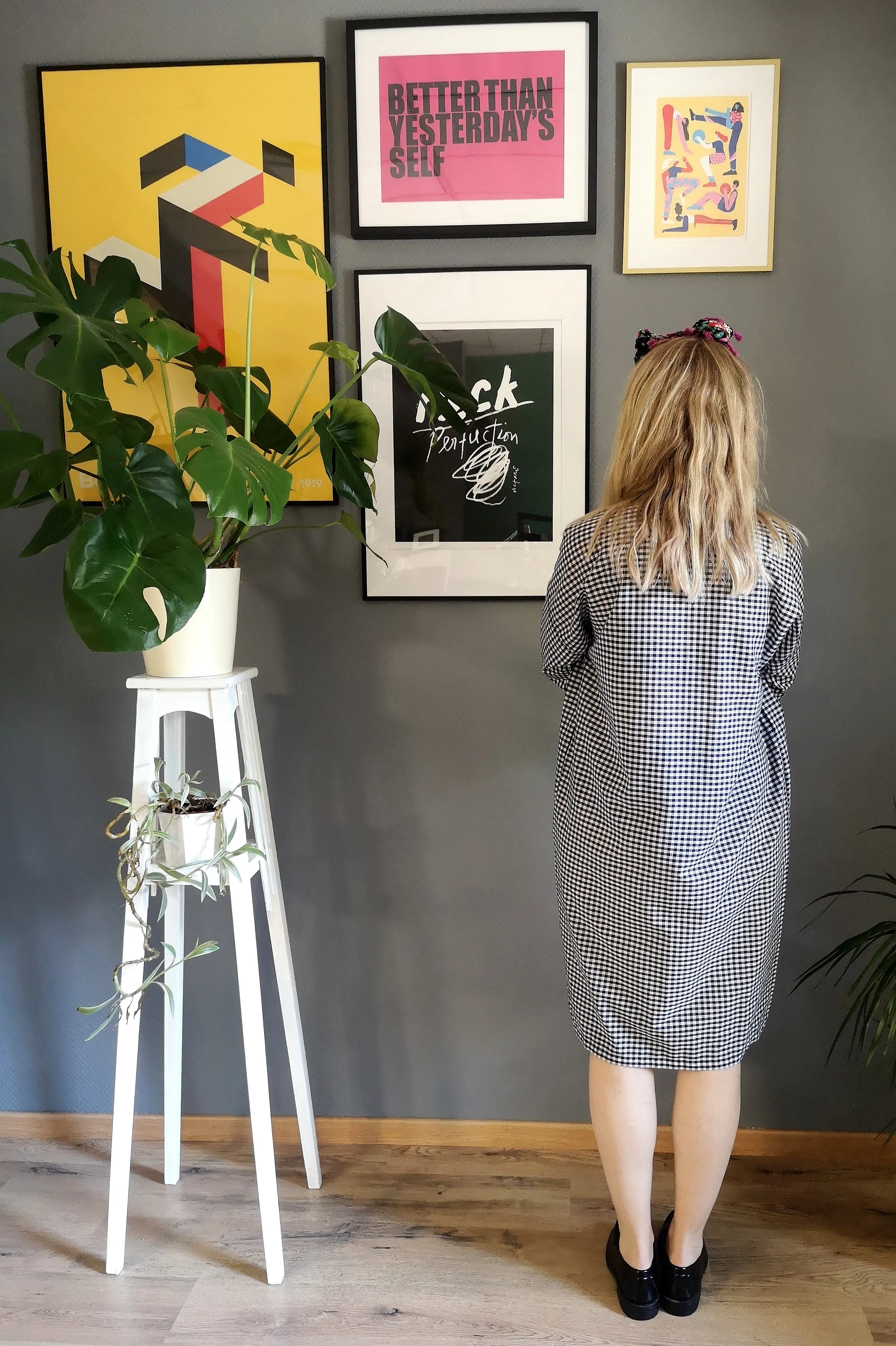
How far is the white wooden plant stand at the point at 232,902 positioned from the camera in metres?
1.56

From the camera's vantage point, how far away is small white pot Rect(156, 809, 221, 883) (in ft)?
5.05

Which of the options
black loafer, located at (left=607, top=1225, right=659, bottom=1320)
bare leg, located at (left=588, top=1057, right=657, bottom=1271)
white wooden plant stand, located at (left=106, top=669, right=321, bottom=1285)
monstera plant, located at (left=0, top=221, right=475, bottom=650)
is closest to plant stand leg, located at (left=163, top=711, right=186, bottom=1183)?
white wooden plant stand, located at (left=106, top=669, right=321, bottom=1285)

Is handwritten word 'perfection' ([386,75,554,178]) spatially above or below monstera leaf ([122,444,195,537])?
above

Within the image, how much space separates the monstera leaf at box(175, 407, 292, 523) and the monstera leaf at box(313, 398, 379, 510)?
Result: 0.25 m

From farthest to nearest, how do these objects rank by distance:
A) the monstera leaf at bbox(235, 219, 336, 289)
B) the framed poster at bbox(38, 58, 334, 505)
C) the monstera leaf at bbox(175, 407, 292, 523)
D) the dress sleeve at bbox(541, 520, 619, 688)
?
the framed poster at bbox(38, 58, 334, 505), the monstera leaf at bbox(235, 219, 336, 289), the dress sleeve at bbox(541, 520, 619, 688), the monstera leaf at bbox(175, 407, 292, 523)

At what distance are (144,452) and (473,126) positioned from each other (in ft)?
3.13

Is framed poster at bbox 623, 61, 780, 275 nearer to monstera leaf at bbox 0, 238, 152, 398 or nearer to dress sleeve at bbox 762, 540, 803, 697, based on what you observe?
dress sleeve at bbox 762, 540, 803, 697

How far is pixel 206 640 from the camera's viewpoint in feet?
5.08

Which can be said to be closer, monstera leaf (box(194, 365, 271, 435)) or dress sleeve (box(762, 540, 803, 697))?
dress sleeve (box(762, 540, 803, 697))

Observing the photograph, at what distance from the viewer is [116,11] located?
1798 millimetres

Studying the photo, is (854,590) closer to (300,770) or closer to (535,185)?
(535,185)

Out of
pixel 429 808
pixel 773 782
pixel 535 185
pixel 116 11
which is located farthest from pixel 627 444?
pixel 116 11

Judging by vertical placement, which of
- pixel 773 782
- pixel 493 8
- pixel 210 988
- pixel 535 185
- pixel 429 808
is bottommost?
pixel 210 988

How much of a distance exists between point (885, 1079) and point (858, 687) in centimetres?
81
